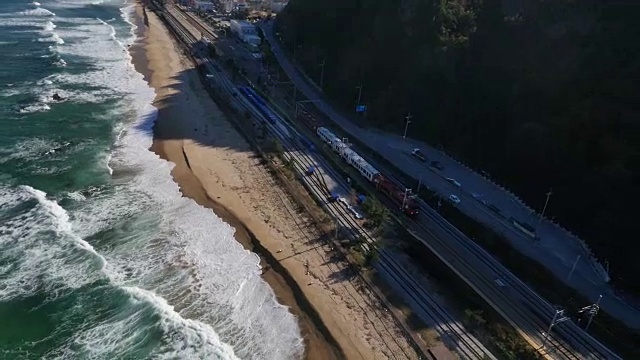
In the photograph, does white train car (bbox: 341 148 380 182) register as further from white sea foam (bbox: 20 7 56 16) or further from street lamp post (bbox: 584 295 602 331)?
white sea foam (bbox: 20 7 56 16)

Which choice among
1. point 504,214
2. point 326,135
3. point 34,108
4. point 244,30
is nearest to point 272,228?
point 326,135

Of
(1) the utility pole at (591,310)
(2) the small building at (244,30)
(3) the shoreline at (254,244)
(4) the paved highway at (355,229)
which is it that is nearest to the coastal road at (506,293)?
(1) the utility pole at (591,310)

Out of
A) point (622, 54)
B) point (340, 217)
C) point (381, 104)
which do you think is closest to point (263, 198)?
point (340, 217)

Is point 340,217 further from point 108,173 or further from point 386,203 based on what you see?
point 108,173

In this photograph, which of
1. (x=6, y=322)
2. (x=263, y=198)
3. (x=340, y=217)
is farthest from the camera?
(x=263, y=198)

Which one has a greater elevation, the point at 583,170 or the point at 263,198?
the point at 583,170

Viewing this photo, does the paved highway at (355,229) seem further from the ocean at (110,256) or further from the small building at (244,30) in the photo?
the small building at (244,30)
